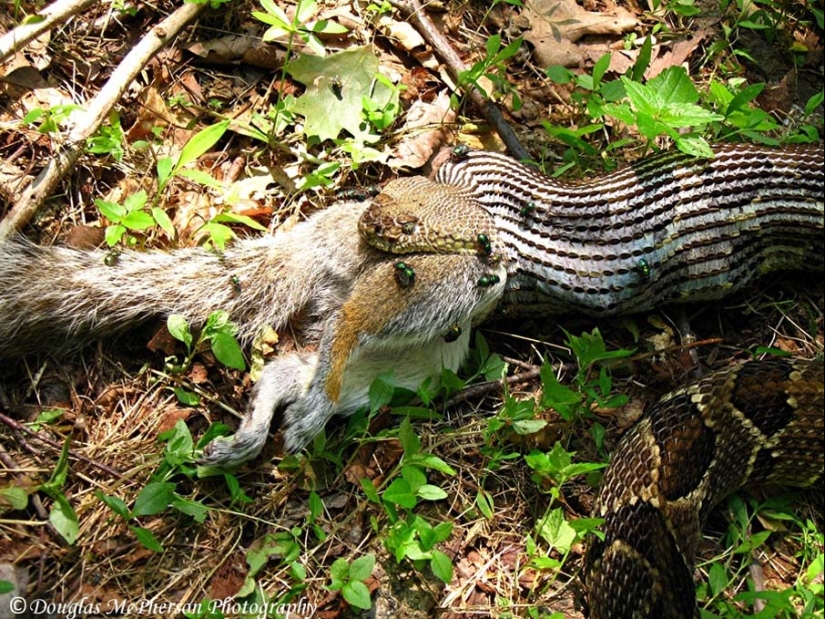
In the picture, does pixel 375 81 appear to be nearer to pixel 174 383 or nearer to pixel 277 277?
pixel 277 277

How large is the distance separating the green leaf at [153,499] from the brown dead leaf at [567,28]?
3355mm

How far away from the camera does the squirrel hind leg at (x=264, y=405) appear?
355cm

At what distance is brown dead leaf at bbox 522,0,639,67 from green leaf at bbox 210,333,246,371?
2.67 metres

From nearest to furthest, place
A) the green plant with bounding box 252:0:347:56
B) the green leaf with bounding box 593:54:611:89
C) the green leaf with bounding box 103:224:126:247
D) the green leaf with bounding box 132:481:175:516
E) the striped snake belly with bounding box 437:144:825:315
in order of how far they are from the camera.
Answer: the green leaf with bounding box 132:481:175:516 → the green leaf with bounding box 103:224:126:247 → the striped snake belly with bounding box 437:144:825:315 → the green plant with bounding box 252:0:347:56 → the green leaf with bounding box 593:54:611:89

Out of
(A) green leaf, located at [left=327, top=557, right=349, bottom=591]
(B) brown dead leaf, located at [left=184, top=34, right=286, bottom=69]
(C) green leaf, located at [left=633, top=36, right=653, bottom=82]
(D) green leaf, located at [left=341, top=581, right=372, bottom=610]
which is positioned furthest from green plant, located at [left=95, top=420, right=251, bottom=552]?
(C) green leaf, located at [left=633, top=36, right=653, bottom=82]

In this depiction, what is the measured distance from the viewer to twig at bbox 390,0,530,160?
462 centimetres

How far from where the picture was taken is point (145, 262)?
12.8 ft

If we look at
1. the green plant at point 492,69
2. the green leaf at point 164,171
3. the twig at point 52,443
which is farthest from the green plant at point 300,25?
the twig at point 52,443

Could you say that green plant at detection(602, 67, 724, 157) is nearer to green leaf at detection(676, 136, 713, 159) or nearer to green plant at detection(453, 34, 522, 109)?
green leaf at detection(676, 136, 713, 159)

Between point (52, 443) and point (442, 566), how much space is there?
6.03 feet

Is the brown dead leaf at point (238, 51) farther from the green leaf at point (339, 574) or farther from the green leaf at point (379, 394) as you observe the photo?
the green leaf at point (339, 574)

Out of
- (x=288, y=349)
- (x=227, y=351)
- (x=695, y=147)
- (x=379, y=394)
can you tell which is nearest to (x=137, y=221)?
(x=227, y=351)

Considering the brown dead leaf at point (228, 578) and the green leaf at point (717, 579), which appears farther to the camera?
the green leaf at point (717, 579)

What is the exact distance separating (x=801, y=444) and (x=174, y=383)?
3.04 metres
